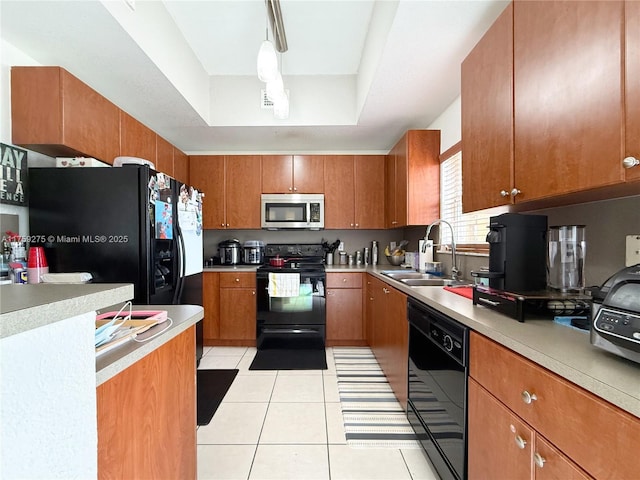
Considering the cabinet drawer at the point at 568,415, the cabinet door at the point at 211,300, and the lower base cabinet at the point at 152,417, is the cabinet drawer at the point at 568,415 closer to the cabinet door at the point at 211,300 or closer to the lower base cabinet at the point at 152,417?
the lower base cabinet at the point at 152,417

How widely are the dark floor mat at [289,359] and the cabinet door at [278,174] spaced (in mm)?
1797

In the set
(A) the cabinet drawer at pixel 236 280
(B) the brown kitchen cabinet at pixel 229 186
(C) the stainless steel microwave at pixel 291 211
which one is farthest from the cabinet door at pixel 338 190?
(A) the cabinet drawer at pixel 236 280

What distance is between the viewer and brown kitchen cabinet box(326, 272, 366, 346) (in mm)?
3084

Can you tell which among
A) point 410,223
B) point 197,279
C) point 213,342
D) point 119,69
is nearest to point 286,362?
point 213,342

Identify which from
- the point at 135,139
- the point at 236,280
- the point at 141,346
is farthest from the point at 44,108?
the point at 236,280

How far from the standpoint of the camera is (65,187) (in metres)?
1.74

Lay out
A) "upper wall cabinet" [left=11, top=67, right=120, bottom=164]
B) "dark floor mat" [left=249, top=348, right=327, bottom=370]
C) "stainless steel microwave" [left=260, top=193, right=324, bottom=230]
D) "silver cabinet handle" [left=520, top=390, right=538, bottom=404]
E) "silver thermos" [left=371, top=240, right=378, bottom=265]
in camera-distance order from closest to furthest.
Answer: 1. "silver cabinet handle" [left=520, top=390, right=538, bottom=404]
2. "upper wall cabinet" [left=11, top=67, right=120, bottom=164]
3. "dark floor mat" [left=249, top=348, right=327, bottom=370]
4. "stainless steel microwave" [left=260, top=193, right=324, bottom=230]
5. "silver thermos" [left=371, top=240, right=378, bottom=265]

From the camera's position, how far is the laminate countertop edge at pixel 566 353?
0.58 meters


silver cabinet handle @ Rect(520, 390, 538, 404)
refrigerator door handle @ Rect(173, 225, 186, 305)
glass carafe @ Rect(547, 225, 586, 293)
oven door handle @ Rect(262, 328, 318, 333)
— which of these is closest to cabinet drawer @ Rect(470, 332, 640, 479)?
silver cabinet handle @ Rect(520, 390, 538, 404)

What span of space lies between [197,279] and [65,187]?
4.15 feet

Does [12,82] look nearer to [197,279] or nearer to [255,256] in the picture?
[197,279]

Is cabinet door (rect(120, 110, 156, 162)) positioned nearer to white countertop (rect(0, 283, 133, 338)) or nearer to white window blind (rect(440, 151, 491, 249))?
white countertop (rect(0, 283, 133, 338))

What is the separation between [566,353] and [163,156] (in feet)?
10.3

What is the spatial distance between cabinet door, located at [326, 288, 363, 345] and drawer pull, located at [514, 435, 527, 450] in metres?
2.28
